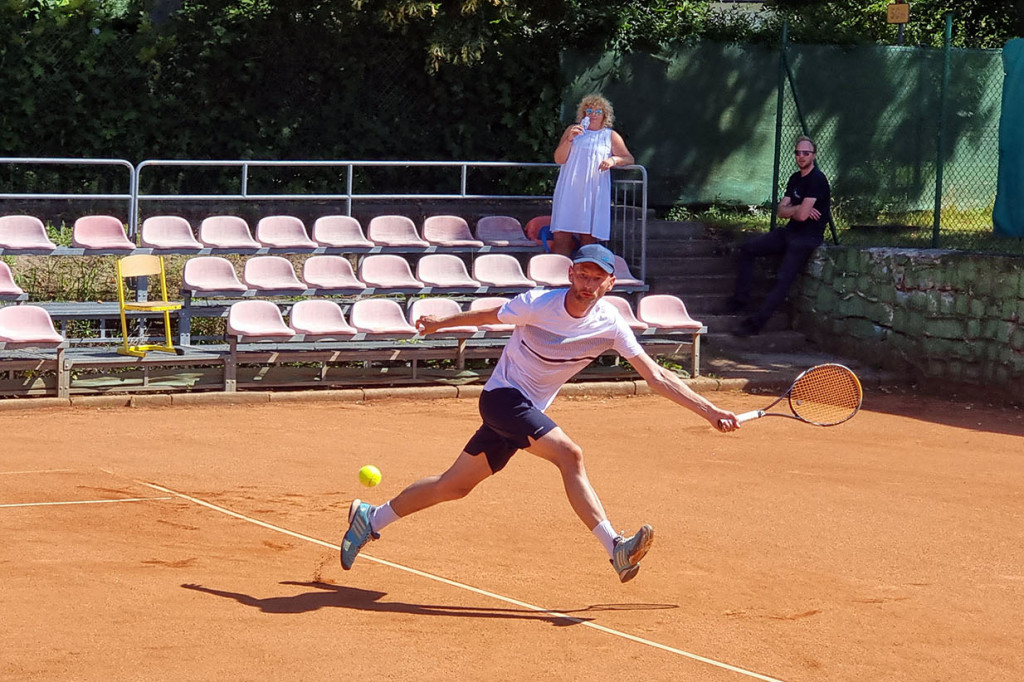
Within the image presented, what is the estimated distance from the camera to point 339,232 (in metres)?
15.4

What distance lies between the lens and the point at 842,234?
55.1ft

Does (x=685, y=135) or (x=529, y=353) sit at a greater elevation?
(x=685, y=135)

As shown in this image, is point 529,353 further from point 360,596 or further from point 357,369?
point 357,369

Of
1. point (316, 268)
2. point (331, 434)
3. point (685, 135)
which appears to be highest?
point (685, 135)

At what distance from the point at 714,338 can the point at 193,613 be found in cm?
1016

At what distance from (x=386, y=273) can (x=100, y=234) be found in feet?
9.61

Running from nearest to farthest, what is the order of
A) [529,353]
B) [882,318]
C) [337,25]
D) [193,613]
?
[193,613]
[529,353]
[882,318]
[337,25]

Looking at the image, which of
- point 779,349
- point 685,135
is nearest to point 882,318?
point 779,349

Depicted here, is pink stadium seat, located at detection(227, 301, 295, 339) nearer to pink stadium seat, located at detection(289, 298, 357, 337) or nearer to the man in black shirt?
pink stadium seat, located at detection(289, 298, 357, 337)

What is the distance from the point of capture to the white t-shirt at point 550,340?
6980mm

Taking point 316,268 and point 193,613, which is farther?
point 316,268

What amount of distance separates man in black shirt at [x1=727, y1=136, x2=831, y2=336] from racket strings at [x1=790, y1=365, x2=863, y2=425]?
816 cm

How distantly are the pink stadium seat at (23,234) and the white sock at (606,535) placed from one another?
8.88 meters

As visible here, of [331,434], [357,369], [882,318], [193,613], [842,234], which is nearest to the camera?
[193,613]
